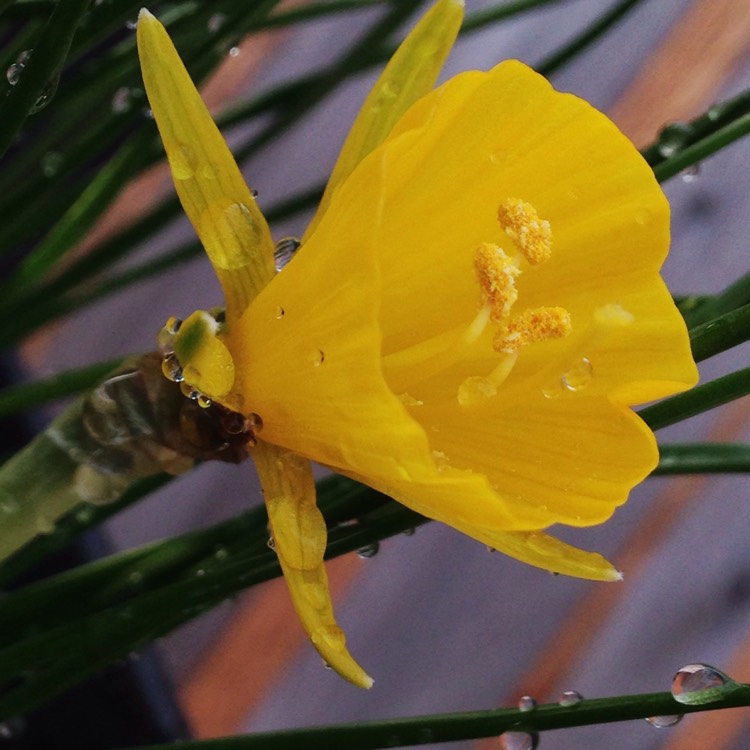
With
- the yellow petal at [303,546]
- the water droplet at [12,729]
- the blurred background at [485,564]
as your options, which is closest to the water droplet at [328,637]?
the yellow petal at [303,546]

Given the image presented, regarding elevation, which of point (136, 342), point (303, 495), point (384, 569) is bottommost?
point (384, 569)

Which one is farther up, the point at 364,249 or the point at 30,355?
the point at 364,249

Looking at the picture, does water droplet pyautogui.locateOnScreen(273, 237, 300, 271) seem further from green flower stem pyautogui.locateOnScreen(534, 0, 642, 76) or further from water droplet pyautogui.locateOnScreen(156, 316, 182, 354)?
green flower stem pyautogui.locateOnScreen(534, 0, 642, 76)

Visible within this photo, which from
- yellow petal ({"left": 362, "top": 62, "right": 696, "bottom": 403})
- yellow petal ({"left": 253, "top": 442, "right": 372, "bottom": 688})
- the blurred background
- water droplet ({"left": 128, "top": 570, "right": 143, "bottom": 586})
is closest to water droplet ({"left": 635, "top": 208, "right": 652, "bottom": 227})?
yellow petal ({"left": 362, "top": 62, "right": 696, "bottom": 403})

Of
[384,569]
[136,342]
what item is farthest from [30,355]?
[384,569]

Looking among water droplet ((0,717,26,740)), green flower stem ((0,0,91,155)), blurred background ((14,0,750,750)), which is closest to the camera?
green flower stem ((0,0,91,155))

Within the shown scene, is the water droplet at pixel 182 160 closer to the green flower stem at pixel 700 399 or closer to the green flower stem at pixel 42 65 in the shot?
the green flower stem at pixel 42 65

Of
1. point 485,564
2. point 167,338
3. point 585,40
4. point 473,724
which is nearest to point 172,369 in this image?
point 167,338

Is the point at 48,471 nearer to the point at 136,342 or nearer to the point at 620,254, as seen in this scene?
the point at 620,254
